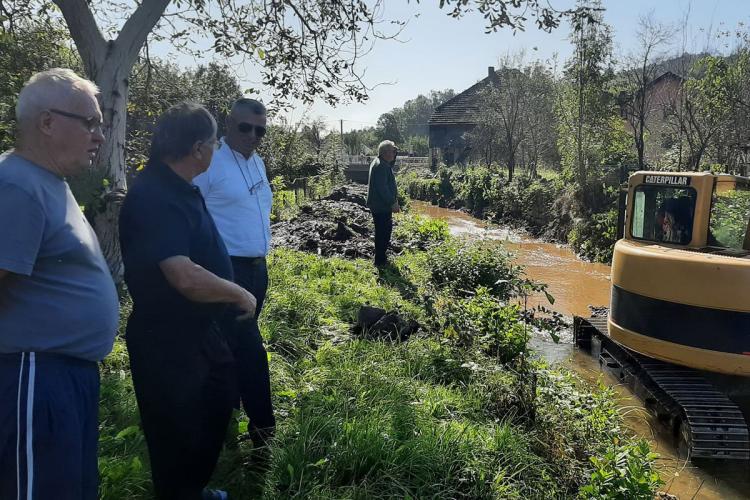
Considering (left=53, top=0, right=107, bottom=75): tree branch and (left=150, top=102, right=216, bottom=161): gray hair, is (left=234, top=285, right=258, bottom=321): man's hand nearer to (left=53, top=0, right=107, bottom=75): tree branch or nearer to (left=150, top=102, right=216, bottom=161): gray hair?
(left=150, top=102, right=216, bottom=161): gray hair

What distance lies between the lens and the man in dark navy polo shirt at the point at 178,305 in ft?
6.92

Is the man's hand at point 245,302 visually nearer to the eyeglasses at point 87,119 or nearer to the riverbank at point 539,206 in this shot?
the eyeglasses at point 87,119

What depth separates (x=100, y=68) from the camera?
15.2ft

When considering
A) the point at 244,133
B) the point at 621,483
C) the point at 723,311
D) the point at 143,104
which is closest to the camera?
the point at 621,483

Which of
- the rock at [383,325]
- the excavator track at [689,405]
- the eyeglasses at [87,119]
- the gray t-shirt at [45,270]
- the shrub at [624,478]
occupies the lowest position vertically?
the excavator track at [689,405]

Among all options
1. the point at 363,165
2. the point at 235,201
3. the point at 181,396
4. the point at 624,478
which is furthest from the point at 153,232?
the point at 363,165

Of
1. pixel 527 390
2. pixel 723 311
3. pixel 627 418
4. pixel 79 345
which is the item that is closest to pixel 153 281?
pixel 79 345

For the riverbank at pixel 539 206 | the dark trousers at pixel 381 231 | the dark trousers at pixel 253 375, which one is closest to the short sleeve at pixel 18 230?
the dark trousers at pixel 253 375

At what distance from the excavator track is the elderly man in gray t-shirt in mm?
4678

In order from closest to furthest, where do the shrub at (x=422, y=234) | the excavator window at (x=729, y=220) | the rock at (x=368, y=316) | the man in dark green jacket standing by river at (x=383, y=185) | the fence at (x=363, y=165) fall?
the excavator window at (x=729, y=220), the rock at (x=368, y=316), the man in dark green jacket standing by river at (x=383, y=185), the shrub at (x=422, y=234), the fence at (x=363, y=165)

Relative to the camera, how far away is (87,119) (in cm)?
186

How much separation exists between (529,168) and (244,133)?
26.8m

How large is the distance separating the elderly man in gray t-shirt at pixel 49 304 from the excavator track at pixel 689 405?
15.3 feet

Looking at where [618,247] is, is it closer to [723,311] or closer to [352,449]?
[723,311]
